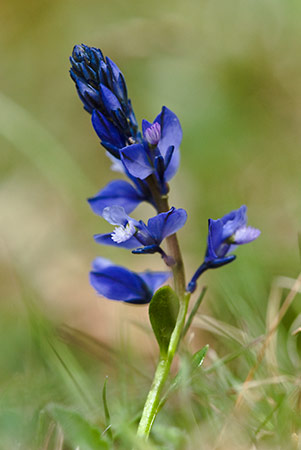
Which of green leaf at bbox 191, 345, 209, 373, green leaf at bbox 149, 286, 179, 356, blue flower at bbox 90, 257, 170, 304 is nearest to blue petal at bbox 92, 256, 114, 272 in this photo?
blue flower at bbox 90, 257, 170, 304

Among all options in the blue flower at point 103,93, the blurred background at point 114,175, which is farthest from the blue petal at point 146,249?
the blurred background at point 114,175

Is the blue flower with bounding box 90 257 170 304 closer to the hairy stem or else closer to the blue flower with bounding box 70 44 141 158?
the hairy stem

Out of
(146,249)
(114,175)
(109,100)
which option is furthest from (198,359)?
(114,175)

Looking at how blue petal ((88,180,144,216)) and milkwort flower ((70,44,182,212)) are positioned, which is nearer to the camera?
milkwort flower ((70,44,182,212))

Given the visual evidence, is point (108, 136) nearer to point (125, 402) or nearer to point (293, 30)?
point (125, 402)

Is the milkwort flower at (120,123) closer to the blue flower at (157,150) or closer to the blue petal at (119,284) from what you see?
the blue flower at (157,150)

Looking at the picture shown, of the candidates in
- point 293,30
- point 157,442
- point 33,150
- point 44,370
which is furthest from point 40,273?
point 293,30

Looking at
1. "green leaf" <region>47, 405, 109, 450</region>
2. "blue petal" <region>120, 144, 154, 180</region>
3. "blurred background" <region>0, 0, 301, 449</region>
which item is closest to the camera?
"green leaf" <region>47, 405, 109, 450</region>
